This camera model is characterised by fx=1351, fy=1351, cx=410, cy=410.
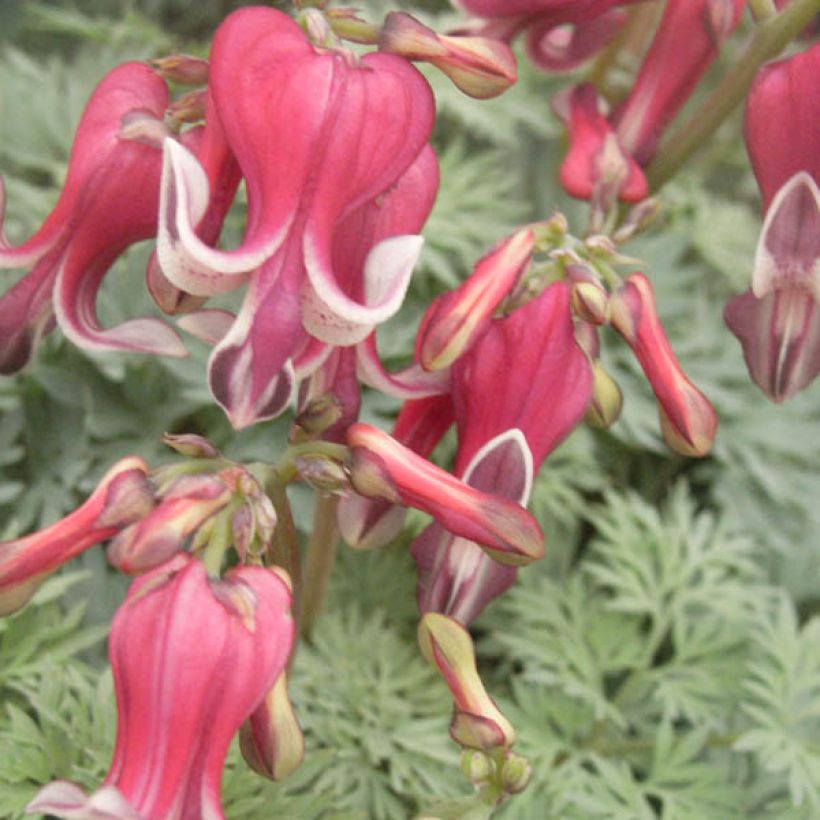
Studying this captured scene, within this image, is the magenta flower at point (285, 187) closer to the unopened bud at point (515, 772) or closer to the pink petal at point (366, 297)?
the pink petal at point (366, 297)

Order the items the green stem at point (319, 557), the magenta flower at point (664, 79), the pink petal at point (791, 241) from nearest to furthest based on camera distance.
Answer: the pink petal at point (791, 241)
the green stem at point (319, 557)
the magenta flower at point (664, 79)

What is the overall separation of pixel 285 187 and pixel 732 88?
0.50 meters

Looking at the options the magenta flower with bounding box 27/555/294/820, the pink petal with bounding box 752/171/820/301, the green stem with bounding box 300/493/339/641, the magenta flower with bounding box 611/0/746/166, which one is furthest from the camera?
the magenta flower with bounding box 611/0/746/166

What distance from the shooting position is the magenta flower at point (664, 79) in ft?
3.74

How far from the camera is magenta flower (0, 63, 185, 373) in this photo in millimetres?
850

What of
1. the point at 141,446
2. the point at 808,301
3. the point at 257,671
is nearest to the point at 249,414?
the point at 257,671

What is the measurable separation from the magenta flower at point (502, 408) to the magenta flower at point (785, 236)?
14 centimetres

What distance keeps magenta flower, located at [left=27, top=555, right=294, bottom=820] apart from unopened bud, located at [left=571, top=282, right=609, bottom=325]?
28 cm

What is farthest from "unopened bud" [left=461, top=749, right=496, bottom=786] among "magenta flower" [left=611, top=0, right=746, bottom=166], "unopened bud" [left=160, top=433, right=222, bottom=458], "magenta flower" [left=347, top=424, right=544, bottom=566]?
"magenta flower" [left=611, top=0, right=746, bottom=166]

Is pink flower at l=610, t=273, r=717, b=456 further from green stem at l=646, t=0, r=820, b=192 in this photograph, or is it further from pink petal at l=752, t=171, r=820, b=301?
green stem at l=646, t=0, r=820, b=192

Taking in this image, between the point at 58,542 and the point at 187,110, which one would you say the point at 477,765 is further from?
the point at 187,110

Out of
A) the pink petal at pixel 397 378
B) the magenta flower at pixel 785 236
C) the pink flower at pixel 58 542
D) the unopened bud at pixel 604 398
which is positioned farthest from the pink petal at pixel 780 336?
the pink flower at pixel 58 542

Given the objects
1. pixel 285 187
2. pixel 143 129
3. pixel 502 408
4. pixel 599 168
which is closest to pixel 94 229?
pixel 143 129

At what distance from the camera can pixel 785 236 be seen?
0.89 metres
